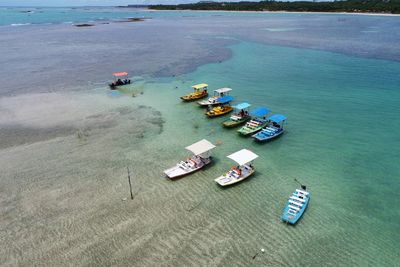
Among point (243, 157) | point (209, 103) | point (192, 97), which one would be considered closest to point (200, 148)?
point (243, 157)

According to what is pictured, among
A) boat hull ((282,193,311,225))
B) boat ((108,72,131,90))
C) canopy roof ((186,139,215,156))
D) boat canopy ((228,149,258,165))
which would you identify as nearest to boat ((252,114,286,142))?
boat canopy ((228,149,258,165))

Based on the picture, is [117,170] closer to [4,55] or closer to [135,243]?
[135,243]

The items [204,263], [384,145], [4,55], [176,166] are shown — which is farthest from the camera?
[4,55]

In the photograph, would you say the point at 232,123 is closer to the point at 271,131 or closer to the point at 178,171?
the point at 271,131

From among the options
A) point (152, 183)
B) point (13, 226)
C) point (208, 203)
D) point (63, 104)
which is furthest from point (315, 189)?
point (63, 104)

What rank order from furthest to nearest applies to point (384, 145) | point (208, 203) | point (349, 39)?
point (349, 39)
point (384, 145)
point (208, 203)

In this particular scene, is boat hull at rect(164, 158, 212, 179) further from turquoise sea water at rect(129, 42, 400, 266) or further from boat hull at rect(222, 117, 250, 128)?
boat hull at rect(222, 117, 250, 128)
